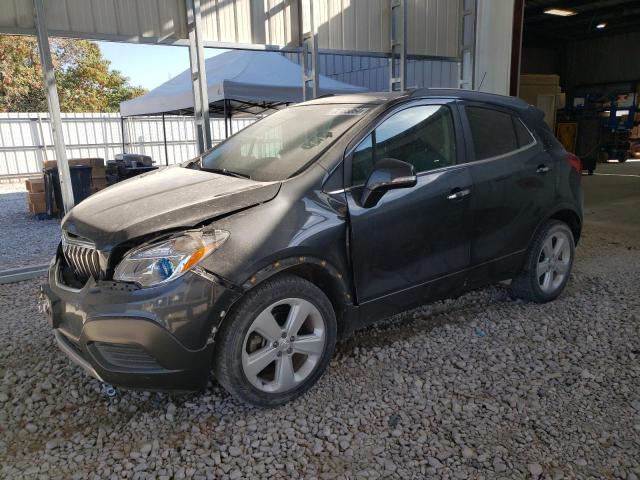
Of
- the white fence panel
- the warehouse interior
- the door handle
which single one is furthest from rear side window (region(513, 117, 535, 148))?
the white fence panel

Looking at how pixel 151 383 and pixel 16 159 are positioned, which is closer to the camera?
pixel 151 383

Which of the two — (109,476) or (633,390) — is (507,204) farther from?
(109,476)

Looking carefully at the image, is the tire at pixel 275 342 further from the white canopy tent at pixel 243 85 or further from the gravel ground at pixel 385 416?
the white canopy tent at pixel 243 85

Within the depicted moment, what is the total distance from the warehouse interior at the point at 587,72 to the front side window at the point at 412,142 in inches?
429

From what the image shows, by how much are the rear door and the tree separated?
71.8 feet

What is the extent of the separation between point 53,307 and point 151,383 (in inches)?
28.0

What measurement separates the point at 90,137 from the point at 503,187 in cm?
1794

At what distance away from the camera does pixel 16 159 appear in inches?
683

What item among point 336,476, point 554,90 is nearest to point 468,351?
point 336,476

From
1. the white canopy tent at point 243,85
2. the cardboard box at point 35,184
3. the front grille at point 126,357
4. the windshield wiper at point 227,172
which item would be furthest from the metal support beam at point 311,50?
the cardboard box at point 35,184

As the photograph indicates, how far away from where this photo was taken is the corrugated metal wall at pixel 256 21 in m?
5.12

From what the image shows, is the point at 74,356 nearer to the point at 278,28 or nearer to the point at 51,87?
the point at 51,87

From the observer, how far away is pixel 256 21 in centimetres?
620

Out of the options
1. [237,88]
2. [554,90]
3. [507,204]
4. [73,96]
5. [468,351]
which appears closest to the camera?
[468,351]
